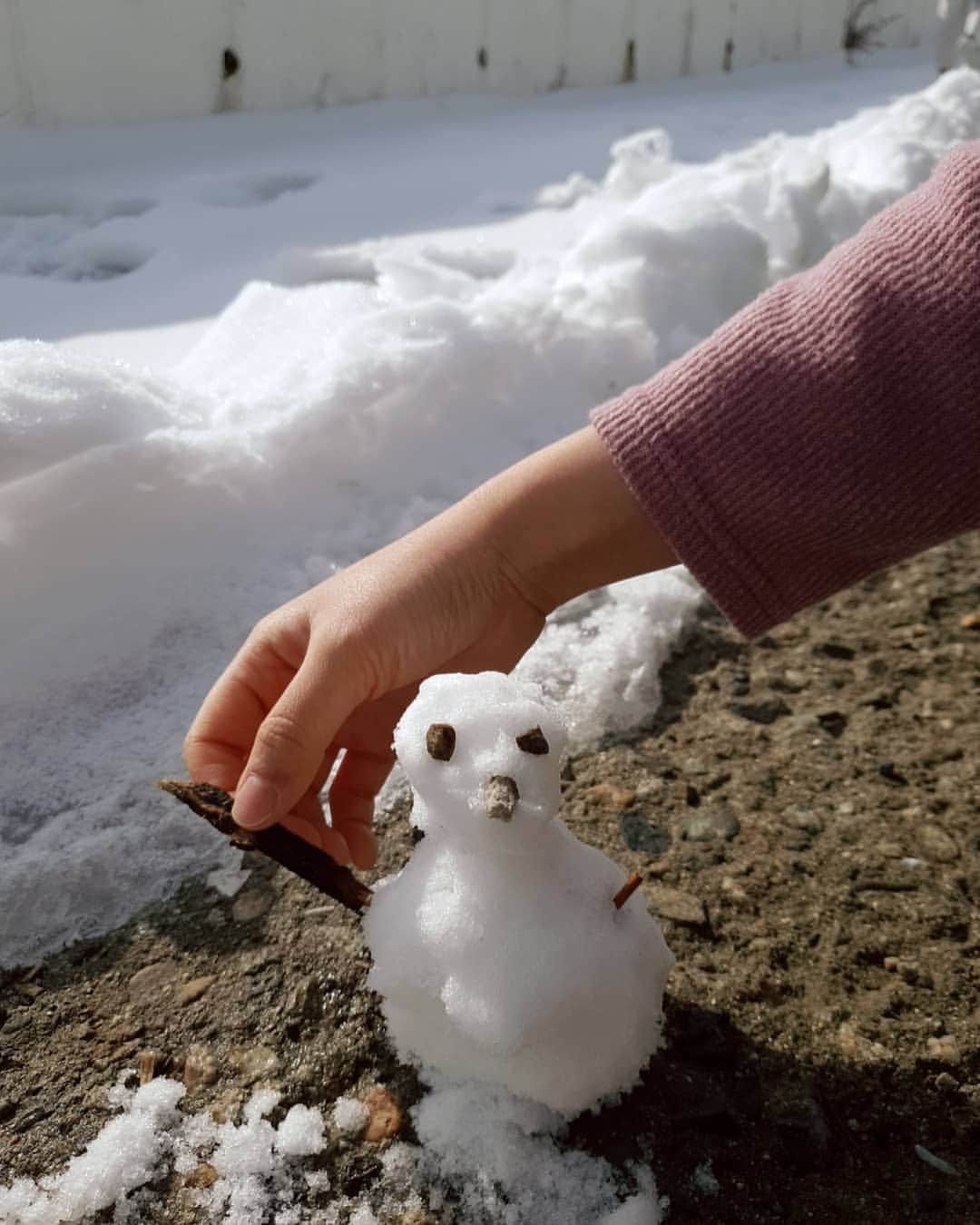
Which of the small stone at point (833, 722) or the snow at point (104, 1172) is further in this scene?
the small stone at point (833, 722)

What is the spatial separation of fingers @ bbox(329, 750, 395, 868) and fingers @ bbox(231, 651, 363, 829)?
222 mm

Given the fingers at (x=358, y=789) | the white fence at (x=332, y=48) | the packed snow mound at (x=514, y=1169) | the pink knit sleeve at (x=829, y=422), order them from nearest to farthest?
the packed snow mound at (x=514, y=1169) < the pink knit sleeve at (x=829, y=422) < the fingers at (x=358, y=789) < the white fence at (x=332, y=48)

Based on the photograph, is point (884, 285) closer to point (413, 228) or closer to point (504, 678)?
point (504, 678)

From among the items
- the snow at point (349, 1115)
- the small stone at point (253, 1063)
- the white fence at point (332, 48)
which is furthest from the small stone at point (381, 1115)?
the white fence at point (332, 48)

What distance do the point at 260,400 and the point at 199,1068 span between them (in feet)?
4.20

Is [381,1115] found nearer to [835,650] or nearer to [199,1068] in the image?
[199,1068]

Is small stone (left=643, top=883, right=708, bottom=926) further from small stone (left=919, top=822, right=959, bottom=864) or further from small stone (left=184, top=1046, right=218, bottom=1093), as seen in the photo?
small stone (left=184, top=1046, right=218, bottom=1093)

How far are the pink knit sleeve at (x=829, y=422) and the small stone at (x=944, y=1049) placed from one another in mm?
500

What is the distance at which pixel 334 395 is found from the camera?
2.14 metres

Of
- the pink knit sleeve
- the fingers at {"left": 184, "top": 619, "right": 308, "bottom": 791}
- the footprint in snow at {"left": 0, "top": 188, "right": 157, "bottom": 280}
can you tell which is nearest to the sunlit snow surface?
the footprint in snow at {"left": 0, "top": 188, "right": 157, "bottom": 280}

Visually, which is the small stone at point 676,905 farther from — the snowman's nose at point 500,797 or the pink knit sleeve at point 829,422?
the snowman's nose at point 500,797

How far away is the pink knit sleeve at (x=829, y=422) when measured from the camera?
1192 millimetres

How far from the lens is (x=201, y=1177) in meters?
1.11

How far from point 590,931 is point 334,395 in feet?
4.46
